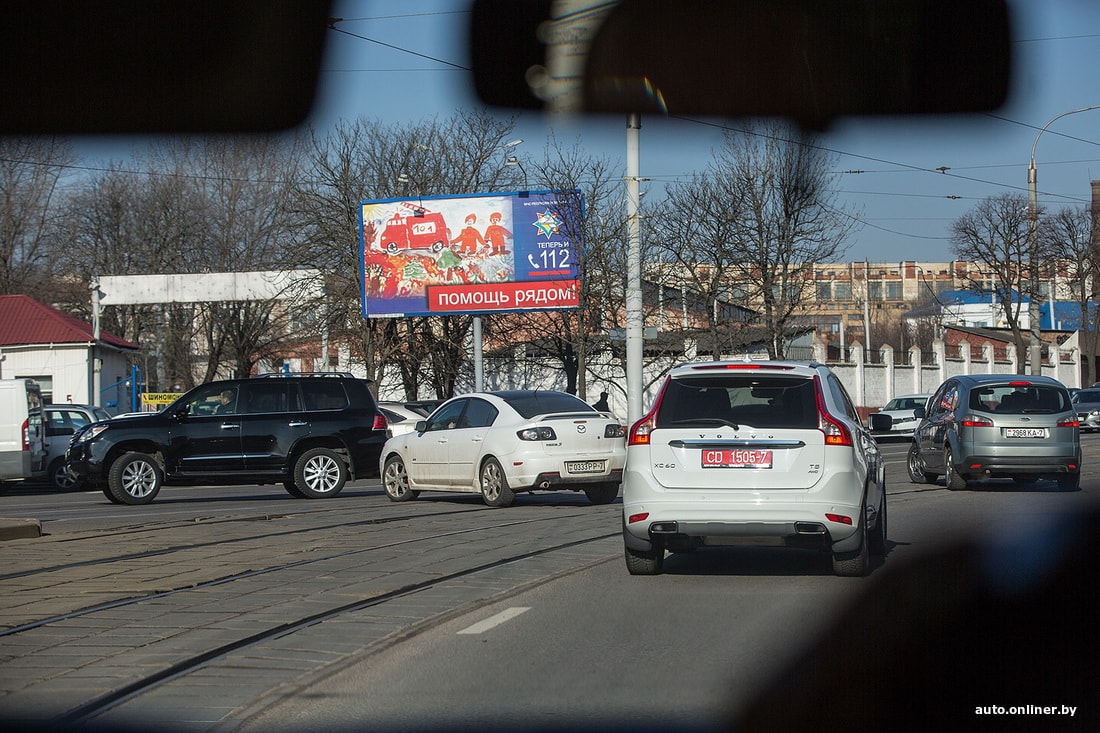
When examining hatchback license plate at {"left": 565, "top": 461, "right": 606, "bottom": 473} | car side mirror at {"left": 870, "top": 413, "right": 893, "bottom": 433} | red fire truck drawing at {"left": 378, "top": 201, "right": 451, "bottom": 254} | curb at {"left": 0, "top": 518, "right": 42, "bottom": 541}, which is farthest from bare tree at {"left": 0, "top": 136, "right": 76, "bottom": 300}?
red fire truck drawing at {"left": 378, "top": 201, "right": 451, "bottom": 254}

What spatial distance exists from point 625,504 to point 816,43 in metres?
6.05

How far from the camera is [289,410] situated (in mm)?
19391

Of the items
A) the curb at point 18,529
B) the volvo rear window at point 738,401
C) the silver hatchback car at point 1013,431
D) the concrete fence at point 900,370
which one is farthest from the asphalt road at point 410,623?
the concrete fence at point 900,370

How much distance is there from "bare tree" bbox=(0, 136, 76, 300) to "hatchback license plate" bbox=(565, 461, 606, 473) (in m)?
6.82

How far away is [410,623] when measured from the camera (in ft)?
25.5

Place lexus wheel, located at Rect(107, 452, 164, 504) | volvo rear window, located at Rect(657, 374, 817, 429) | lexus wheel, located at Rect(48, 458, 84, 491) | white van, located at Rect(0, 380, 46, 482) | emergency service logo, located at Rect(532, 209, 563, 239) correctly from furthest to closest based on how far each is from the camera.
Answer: emergency service logo, located at Rect(532, 209, 563, 239) → lexus wheel, located at Rect(48, 458, 84, 491) → white van, located at Rect(0, 380, 46, 482) → lexus wheel, located at Rect(107, 452, 164, 504) → volvo rear window, located at Rect(657, 374, 817, 429)

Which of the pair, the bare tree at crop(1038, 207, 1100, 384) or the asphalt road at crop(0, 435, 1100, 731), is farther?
the bare tree at crop(1038, 207, 1100, 384)

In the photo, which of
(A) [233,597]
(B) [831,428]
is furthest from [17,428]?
(B) [831,428]

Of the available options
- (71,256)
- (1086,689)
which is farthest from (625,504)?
(71,256)

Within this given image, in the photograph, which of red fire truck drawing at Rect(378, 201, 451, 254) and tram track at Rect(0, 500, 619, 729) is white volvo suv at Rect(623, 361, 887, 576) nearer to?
tram track at Rect(0, 500, 619, 729)

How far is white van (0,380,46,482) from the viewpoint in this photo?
75.6ft

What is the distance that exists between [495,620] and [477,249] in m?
27.5

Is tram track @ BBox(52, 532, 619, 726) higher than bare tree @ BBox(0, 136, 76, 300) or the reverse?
the reverse

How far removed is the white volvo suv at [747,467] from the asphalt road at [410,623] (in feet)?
1.27
